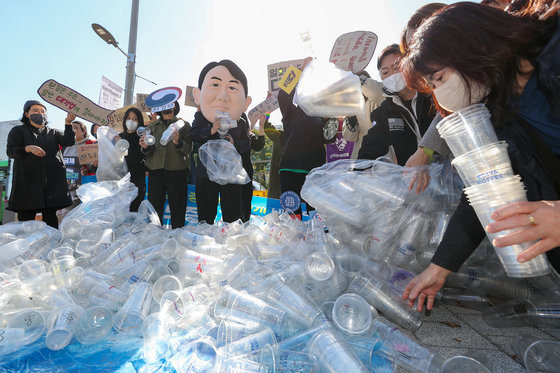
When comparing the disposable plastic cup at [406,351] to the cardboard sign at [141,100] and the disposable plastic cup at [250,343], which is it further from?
the cardboard sign at [141,100]

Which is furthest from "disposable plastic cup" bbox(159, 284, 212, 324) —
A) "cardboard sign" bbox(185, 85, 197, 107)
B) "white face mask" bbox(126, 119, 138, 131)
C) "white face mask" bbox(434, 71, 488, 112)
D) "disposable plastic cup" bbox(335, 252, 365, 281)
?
"cardboard sign" bbox(185, 85, 197, 107)

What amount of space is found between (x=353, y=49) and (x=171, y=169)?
2.50 meters

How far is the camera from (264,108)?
427cm

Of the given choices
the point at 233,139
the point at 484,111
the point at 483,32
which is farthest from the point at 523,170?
the point at 233,139

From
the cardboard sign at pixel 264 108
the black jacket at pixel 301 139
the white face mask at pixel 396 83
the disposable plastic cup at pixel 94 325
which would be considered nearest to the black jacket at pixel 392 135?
the white face mask at pixel 396 83

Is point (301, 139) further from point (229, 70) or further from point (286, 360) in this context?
point (286, 360)

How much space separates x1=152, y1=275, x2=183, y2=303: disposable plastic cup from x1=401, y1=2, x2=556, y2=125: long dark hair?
5.07ft

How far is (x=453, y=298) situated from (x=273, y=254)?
109 centimetres

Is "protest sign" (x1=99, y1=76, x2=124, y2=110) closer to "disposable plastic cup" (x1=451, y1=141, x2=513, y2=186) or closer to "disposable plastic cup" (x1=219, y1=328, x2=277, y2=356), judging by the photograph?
"disposable plastic cup" (x1=219, y1=328, x2=277, y2=356)

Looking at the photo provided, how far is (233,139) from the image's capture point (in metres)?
3.60

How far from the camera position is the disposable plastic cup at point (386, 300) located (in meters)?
1.36

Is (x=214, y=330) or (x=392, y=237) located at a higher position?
(x=392, y=237)

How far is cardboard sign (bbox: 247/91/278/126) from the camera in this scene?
4258mm

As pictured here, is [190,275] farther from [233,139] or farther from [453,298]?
[233,139]
